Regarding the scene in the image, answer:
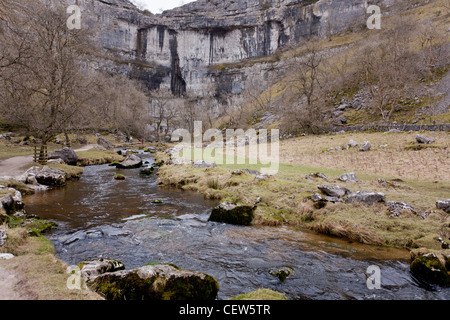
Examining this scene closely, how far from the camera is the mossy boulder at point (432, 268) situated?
5859 millimetres

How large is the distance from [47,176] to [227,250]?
50.6 ft

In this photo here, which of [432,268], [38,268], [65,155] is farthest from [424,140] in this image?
[65,155]

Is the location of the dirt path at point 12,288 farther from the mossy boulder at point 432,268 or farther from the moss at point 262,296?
the mossy boulder at point 432,268

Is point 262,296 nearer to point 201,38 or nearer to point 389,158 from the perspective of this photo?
point 389,158

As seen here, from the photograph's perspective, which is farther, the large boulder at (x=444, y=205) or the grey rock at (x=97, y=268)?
the large boulder at (x=444, y=205)

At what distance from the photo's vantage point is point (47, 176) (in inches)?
662

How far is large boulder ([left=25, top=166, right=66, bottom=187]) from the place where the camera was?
1665cm

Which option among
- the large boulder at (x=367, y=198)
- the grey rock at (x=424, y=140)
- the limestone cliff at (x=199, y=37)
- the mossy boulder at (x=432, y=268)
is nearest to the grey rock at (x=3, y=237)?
the mossy boulder at (x=432, y=268)

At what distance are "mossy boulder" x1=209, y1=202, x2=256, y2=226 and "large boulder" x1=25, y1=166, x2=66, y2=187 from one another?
1285 centimetres

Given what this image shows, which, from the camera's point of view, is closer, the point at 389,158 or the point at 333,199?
the point at 333,199

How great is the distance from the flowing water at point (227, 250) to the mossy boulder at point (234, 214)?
1.25 feet

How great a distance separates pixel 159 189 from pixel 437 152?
21.5 metres

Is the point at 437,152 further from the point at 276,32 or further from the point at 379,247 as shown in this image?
the point at 276,32

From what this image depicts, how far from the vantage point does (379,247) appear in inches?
317
